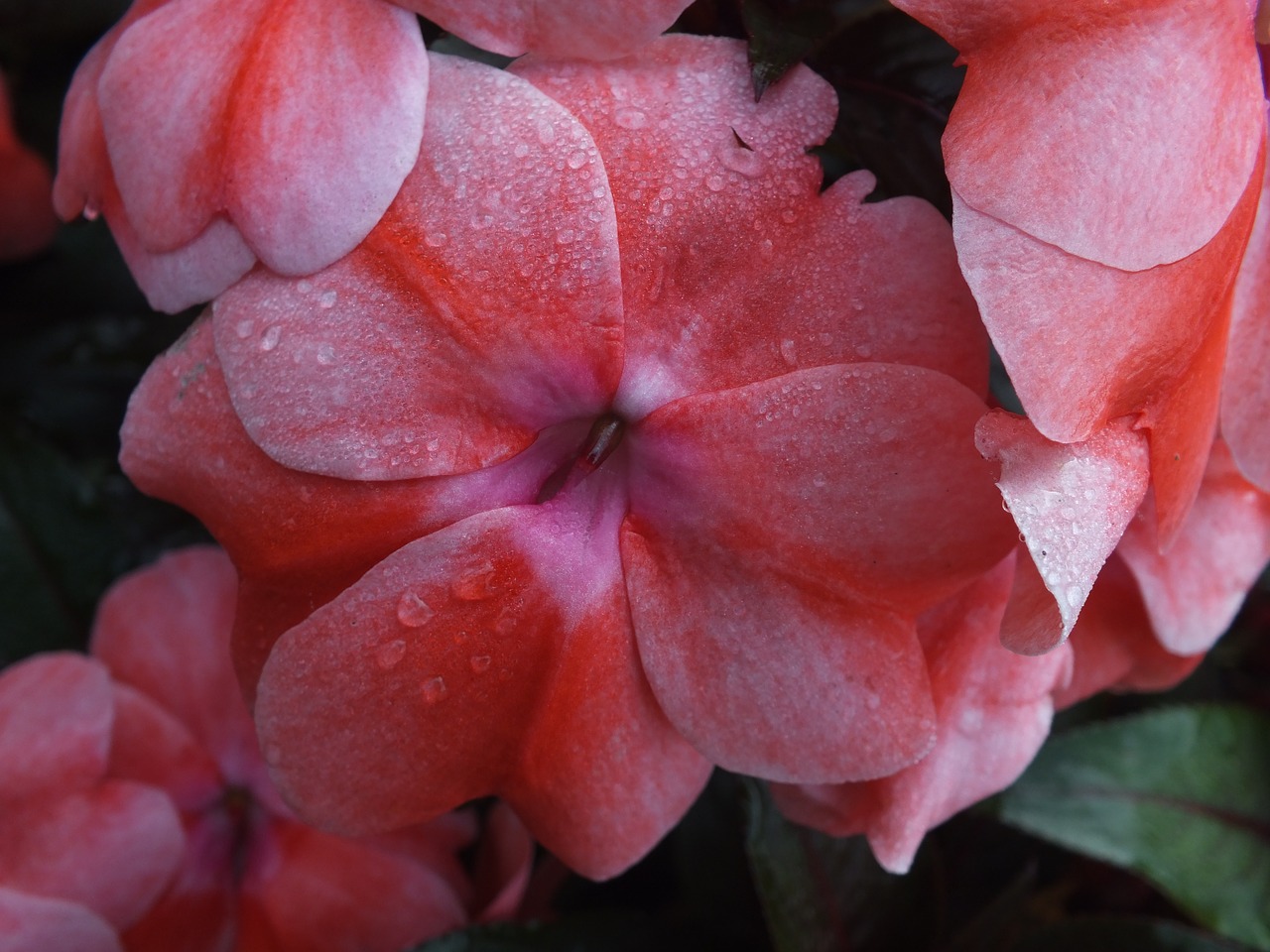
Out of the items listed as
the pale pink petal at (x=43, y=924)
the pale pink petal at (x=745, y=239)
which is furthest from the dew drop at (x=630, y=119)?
the pale pink petal at (x=43, y=924)

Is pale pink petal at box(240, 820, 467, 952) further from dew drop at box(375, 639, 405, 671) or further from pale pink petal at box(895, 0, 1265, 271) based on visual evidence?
pale pink petal at box(895, 0, 1265, 271)

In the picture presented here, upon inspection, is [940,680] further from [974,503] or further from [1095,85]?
[1095,85]

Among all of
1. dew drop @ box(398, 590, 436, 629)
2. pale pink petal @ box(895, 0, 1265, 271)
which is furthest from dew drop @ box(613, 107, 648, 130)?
dew drop @ box(398, 590, 436, 629)

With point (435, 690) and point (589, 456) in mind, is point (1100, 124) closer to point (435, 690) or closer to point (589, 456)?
point (589, 456)

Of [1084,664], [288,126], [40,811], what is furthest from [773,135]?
[40,811]

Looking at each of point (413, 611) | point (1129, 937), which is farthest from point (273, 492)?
point (1129, 937)

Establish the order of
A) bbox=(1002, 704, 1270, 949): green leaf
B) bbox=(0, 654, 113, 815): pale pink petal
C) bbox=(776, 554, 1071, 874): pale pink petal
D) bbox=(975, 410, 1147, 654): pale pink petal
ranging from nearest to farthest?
bbox=(975, 410, 1147, 654): pale pink petal → bbox=(776, 554, 1071, 874): pale pink petal → bbox=(0, 654, 113, 815): pale pink petal → bbox=(1002, 704, 1270, 949): green leaf

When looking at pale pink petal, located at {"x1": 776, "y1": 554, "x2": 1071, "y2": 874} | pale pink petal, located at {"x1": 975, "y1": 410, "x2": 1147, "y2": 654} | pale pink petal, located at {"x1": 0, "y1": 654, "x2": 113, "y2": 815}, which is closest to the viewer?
pale pink petal, located at {"x1": 975, "y1": 410, "x2": 1147, "y2": 654}

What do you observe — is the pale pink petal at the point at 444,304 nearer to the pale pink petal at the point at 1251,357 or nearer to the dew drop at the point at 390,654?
the dew drop at the point at 390,654
